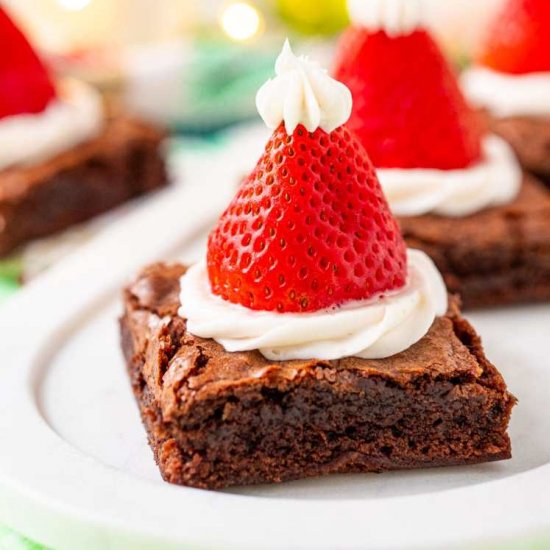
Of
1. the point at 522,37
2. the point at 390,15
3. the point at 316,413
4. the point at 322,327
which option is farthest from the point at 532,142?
the point at 316,413

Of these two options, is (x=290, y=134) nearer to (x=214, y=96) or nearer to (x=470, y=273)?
(x=470, y=273)

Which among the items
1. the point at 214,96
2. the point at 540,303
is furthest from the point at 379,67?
the point at 214,96

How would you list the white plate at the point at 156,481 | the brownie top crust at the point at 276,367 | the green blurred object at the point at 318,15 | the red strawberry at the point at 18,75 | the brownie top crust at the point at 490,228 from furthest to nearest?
the green blurred object at the point at 318,15 → the red strawberry at the point at 18,75 → the brownie top crust at the point at 490,228 → the brownie top crust at the point at 276,367 → the white plate at the point at 156,481

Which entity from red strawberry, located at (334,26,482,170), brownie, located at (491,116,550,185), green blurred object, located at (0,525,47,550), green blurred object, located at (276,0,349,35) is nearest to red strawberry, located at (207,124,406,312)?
green blurred object, located at (0,525,47,550)

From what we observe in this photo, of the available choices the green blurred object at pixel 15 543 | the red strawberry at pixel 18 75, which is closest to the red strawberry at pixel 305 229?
the green blurred object at pixel 15 543

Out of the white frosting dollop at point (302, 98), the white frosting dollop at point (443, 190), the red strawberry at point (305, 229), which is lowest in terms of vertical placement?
the white frosting dollop at point (443, 190)

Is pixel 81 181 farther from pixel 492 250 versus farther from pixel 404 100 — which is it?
pixel 492 250

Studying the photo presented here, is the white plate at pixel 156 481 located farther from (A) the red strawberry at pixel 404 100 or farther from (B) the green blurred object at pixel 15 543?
(A) the red strawberry at pixel 404 100
